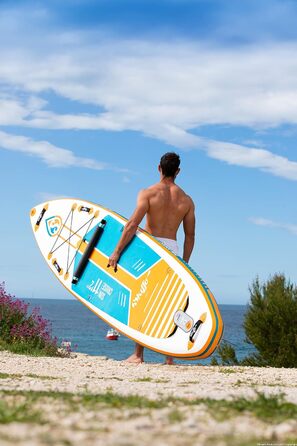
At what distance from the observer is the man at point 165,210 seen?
8.73 meters

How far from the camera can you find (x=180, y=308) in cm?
859

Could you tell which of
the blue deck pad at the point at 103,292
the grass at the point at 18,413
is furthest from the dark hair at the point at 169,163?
the grass at the point at 18,413

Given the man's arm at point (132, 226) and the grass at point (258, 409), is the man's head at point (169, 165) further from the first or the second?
the grass at point (258, 409)

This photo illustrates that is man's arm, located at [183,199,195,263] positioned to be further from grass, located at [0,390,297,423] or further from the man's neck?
grass, located at [0,390,297,423]

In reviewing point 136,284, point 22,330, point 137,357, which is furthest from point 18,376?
point 22,330

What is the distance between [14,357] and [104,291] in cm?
152

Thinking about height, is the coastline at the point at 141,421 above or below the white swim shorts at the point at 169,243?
below

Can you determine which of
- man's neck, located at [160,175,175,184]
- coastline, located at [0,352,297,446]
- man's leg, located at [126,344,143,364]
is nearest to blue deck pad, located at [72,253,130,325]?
man's leg, located at [126,344,143,364]

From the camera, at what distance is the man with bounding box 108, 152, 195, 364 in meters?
8.73

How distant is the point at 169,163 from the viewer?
872cm

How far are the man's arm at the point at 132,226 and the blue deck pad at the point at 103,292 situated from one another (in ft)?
0.93

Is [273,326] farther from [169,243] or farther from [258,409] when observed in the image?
[258,409]

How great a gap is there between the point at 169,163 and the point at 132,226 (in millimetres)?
956

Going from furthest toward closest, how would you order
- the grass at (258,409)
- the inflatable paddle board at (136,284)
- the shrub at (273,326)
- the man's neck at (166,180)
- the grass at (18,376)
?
the shrub at (273,326), the man's neck at (166,180), the inflatable paddle board at (136,284), the grass at (18,376), the grass at (258,409)
